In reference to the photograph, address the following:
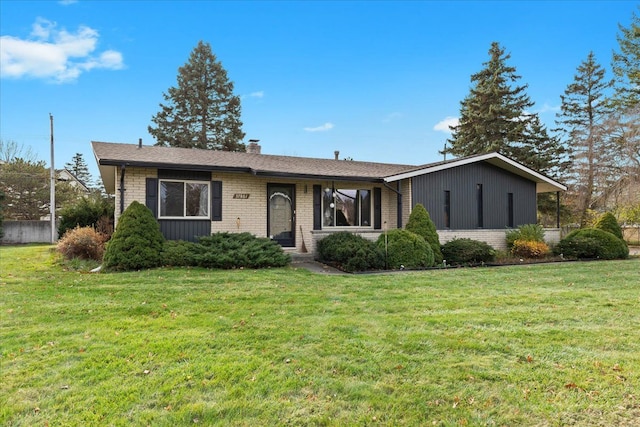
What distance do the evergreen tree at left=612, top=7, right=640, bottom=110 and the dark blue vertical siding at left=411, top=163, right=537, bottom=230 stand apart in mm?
4678

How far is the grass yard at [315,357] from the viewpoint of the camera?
267 cm

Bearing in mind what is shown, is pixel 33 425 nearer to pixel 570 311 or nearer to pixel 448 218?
pixel 570 311

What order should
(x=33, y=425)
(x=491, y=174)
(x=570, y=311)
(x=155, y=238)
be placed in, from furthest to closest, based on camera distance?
(x=491, y=174), (x=155, y=238), (x=570, y=311), (x=33, y=425)

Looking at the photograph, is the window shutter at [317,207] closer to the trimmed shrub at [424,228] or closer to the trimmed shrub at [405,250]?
the trimmed shrub at [405,250]

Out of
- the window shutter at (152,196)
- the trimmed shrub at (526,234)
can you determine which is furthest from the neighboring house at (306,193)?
the trimmed shrub at (526,234)

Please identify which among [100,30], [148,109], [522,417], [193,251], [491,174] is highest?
[148,109]

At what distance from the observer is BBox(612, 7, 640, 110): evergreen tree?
909cm

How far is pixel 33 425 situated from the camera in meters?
2.50

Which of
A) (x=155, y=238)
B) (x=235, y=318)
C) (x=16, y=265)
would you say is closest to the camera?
(x=235, y=318)

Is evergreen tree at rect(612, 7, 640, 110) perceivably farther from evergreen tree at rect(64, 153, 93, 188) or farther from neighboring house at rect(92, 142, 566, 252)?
evergreen tree at rect(64, 153, 93, 188)

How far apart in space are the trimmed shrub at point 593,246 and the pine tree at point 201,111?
24.9 metres

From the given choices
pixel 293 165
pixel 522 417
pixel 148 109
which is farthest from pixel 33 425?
pixel 148 109

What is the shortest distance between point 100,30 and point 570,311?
17.3m

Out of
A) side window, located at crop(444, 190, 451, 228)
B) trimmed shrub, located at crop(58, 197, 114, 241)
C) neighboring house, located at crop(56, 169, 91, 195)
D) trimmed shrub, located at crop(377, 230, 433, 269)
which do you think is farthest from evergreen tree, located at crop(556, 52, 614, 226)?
neighboring house, located at crop(56, 169, 91, 195)
